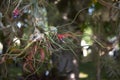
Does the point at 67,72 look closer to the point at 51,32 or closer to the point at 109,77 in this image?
the point at 109,77

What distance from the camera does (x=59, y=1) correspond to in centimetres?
827

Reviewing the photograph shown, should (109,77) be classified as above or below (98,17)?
below

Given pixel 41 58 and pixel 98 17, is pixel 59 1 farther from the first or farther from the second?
pixel 41 58

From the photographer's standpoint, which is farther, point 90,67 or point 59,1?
point 90,67

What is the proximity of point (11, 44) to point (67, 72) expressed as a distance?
154 inches

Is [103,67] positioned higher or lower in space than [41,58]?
lower

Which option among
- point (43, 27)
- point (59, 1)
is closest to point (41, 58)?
point (43, 27)

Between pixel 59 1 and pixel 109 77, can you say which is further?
pixel 109 77

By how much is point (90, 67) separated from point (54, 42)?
8.80 m

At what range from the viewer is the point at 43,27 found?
3557 millimetres

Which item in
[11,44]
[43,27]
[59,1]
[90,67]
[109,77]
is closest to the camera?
[43,27]

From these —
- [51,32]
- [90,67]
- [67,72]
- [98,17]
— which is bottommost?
[90,67]

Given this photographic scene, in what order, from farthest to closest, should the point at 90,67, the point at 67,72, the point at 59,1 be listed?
the point at 90,67 → the point at 59,1 → the point at 67,72

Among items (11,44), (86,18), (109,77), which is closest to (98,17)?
(86,18)
